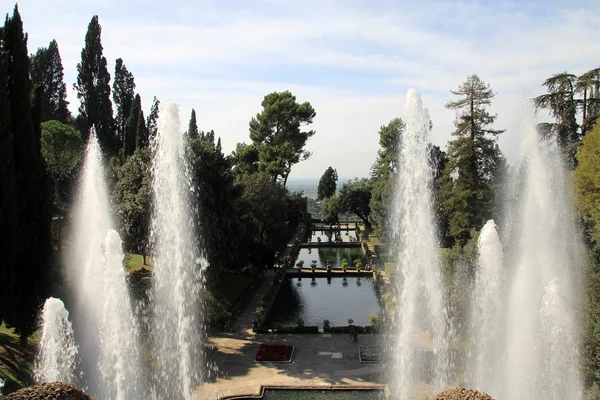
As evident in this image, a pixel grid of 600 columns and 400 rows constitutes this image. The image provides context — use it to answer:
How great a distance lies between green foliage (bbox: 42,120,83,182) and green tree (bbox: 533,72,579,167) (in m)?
30.4

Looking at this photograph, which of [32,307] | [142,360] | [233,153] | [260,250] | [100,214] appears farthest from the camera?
[233,153]

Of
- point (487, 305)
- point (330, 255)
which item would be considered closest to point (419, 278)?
point (487, 305)

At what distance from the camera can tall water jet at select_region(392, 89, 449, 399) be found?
14820 millimetres

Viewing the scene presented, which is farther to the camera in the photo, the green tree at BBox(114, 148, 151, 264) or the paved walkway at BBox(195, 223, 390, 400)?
the green tree at BBox(114, 148, 151, 264)

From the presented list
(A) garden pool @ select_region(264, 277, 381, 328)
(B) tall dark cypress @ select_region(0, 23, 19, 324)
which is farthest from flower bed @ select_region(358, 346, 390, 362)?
(B) tall dark cypress @ select_region(0, 23, 19, 324)

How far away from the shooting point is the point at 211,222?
18.9m

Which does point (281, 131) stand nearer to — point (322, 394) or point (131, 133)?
point (131, 133)

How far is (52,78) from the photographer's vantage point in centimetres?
4888

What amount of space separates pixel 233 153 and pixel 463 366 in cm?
4346

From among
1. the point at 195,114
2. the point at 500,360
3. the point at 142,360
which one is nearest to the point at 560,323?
the point at 500,360

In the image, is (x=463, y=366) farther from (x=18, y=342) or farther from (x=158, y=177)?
(x=18, y=342)

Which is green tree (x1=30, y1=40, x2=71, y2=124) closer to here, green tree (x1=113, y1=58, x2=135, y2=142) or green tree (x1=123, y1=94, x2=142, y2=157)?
green tree (x1=113, y1=58, x2=135, y2=142)

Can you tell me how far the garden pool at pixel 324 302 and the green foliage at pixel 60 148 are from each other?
1699 cm

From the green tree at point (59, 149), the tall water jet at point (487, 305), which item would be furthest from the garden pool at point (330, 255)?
the tall water jet at point (487, 305)
